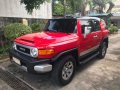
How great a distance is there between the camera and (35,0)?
748cm

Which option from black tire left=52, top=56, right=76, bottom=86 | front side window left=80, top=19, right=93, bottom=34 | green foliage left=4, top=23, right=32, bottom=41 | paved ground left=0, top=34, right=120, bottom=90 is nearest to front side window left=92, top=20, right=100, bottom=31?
front side window left=80, top=19, right=93, bottom=34

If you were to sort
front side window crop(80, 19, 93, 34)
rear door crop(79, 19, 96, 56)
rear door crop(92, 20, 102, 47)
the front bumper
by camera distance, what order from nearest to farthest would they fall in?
the front bumper < rear door crop(79, 19, 96, 56) < front side window crop(80, 19, 93, 34) < rear door crop(92, 20, 102, 47)

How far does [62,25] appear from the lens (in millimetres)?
5020

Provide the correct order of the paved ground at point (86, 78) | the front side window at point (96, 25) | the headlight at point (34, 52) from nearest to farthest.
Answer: the headlight at point (34, 52) → the paved ground at point (86, 78) → the front side window at point (96, 25)

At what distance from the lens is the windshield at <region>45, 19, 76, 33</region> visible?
4756mm

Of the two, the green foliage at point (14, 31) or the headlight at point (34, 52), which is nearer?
the headlight at point (34, 52)

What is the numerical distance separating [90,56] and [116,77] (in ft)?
3.94

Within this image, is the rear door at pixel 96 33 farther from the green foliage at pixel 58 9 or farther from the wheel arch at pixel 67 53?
the green foliage at pixel 58 9

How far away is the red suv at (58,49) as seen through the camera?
12.1ft

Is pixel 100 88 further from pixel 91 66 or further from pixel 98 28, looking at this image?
pixel 98 28

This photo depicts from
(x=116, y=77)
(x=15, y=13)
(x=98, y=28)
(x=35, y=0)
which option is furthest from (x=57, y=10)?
(x=116, y=77)

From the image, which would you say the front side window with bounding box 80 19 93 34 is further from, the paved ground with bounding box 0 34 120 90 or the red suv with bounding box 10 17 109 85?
the paved ground with bounding box 0 34 120 90

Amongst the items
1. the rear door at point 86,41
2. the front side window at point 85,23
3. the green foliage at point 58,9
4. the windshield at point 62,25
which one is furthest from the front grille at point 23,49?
the green foliage at point 58,9

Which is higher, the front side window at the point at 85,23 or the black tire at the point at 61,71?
the front side window at the point at 85,23
